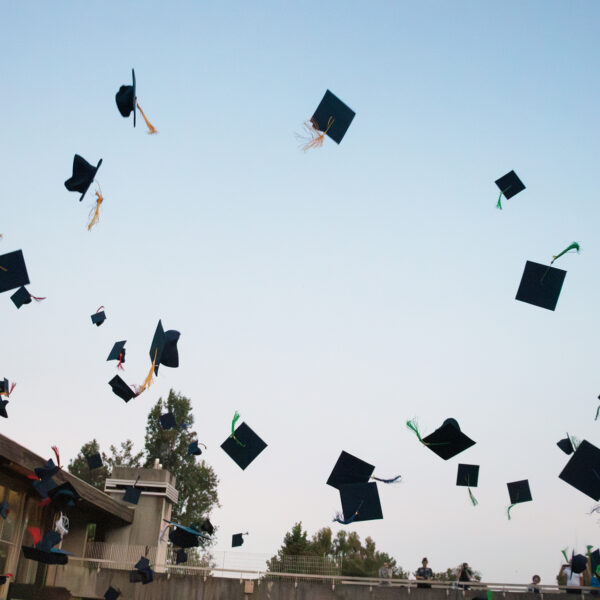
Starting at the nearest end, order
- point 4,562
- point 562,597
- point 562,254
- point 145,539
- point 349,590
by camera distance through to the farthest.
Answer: point 562,254, point 4,562, point 562,597, point 349,590, point 145,539

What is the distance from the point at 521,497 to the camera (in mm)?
10273

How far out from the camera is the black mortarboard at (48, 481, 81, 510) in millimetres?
9902

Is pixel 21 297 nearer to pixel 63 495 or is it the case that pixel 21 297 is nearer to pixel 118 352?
pixel 118 352

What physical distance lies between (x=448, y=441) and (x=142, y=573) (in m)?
6.80

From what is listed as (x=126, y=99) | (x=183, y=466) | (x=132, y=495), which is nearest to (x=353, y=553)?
(x=183, y=466)

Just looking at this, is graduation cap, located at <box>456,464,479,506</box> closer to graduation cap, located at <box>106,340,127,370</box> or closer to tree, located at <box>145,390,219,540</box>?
graduation cap, located at <box>106,340,127,370</box>

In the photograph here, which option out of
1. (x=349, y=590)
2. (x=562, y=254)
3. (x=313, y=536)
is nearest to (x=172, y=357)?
(x=562, y=254)

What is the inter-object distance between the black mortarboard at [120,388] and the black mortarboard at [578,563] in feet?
23.2

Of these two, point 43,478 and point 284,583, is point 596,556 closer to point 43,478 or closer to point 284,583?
point 284,583

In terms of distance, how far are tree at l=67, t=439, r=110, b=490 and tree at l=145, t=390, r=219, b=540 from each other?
19.6 ft

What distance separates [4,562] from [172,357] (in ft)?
13.7

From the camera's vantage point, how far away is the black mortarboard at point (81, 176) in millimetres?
7707

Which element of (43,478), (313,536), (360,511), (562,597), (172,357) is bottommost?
(562,597)

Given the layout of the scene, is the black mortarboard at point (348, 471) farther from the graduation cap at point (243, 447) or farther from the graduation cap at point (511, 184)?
the graduation cap at point (511, 184)
